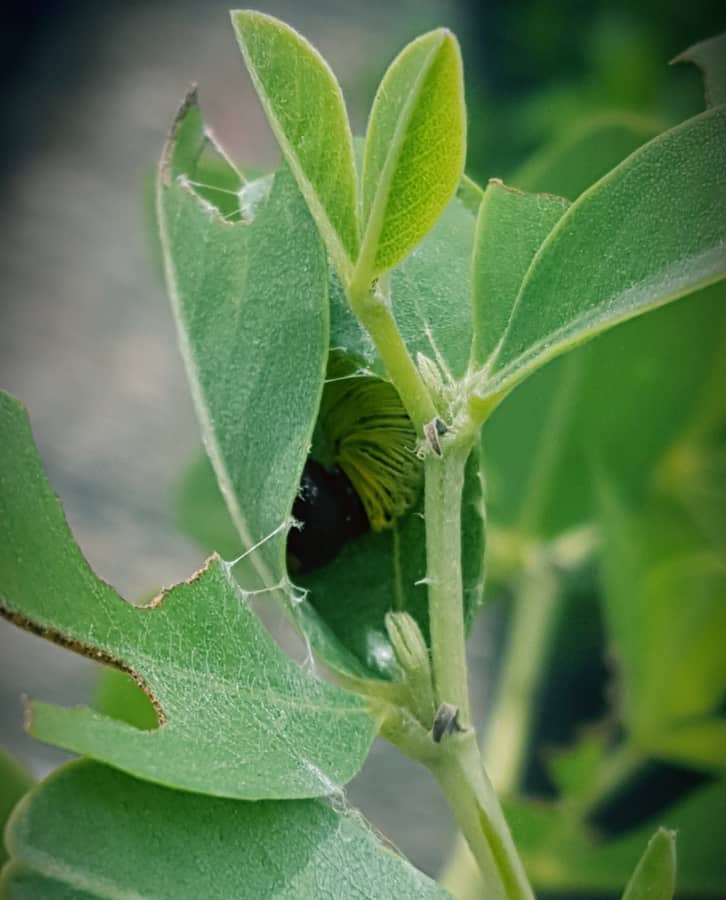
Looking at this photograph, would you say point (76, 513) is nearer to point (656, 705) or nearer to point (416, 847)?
point (416, 847)

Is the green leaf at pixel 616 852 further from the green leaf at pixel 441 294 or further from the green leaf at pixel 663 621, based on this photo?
the green leaf at pixel 441 294

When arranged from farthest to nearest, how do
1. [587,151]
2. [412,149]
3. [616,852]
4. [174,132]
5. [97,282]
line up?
1. [97,282]
2. [616,852]
3. [587,151]
4. [174,132]
5. [412,149]

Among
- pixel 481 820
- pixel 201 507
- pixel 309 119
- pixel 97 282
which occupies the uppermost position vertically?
pixel 97 282

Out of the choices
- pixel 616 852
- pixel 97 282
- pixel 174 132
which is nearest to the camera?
pixel 174 132

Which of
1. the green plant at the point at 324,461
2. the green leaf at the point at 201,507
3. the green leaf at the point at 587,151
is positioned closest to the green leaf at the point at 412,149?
the green plant at the point at 324,461

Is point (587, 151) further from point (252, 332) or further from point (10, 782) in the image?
point (10, 782)

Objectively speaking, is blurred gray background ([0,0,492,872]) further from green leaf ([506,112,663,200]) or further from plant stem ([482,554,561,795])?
green leaf ([506,112,663,200])

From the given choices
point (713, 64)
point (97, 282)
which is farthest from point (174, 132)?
point (97, 282)
